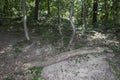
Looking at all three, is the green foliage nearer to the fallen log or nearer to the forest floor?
the forest floor

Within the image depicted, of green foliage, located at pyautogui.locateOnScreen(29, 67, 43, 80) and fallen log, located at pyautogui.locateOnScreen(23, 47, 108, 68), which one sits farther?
fallen log, located at pyautogui.locateOnScreen(23, 47, 108, 68)

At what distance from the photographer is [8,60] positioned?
10.7m

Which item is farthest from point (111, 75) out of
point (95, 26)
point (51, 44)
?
point (95, 26)

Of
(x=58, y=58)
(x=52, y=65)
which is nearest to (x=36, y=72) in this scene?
(x=52, y=65)

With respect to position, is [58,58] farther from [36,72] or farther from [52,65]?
[36,72]

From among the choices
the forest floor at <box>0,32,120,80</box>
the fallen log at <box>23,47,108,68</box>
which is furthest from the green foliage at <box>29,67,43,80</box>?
the fallen log at <box>23,47,108,68</box>

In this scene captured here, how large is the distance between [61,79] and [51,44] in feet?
13.9

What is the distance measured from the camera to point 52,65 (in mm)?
9406

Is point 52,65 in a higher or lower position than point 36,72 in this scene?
higher

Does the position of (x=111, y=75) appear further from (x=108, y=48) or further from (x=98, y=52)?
(x=108, y=48)

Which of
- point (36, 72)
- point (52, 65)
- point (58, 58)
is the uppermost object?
point (58, 58)

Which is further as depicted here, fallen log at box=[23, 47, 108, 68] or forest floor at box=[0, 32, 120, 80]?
fallen log at box=[23, 47, 108, 68]

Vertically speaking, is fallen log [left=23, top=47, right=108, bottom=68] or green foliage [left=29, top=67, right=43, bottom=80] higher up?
fallen log [left=23, top=47, right=108, bottom=68]

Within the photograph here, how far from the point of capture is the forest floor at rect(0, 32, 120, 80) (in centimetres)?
873
